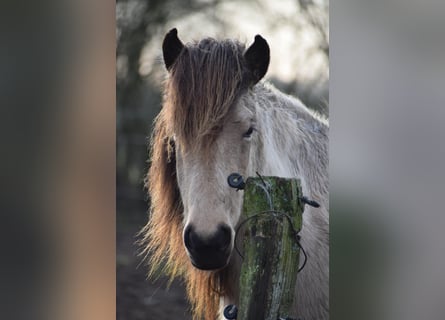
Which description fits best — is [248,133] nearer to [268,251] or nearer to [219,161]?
[219,161]

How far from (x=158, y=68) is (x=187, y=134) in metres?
0.43

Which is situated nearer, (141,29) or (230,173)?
(230,173)

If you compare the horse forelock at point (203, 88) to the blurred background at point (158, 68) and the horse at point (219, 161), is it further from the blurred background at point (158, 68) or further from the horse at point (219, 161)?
the blurred background at point (158, 68)

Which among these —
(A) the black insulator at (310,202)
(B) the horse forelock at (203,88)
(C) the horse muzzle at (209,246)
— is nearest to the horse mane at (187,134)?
(B) the horse forelock at (203,88)

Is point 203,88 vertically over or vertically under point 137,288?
over

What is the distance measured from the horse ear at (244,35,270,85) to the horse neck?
0.06 m

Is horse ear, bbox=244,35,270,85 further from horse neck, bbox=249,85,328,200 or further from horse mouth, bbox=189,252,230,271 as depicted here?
horse mouth, bbox=189,252,230,271

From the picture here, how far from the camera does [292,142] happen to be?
2486 millimetres

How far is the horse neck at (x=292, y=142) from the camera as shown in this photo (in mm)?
2402

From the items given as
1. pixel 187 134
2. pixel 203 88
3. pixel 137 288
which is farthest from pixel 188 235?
pixel 203 88
